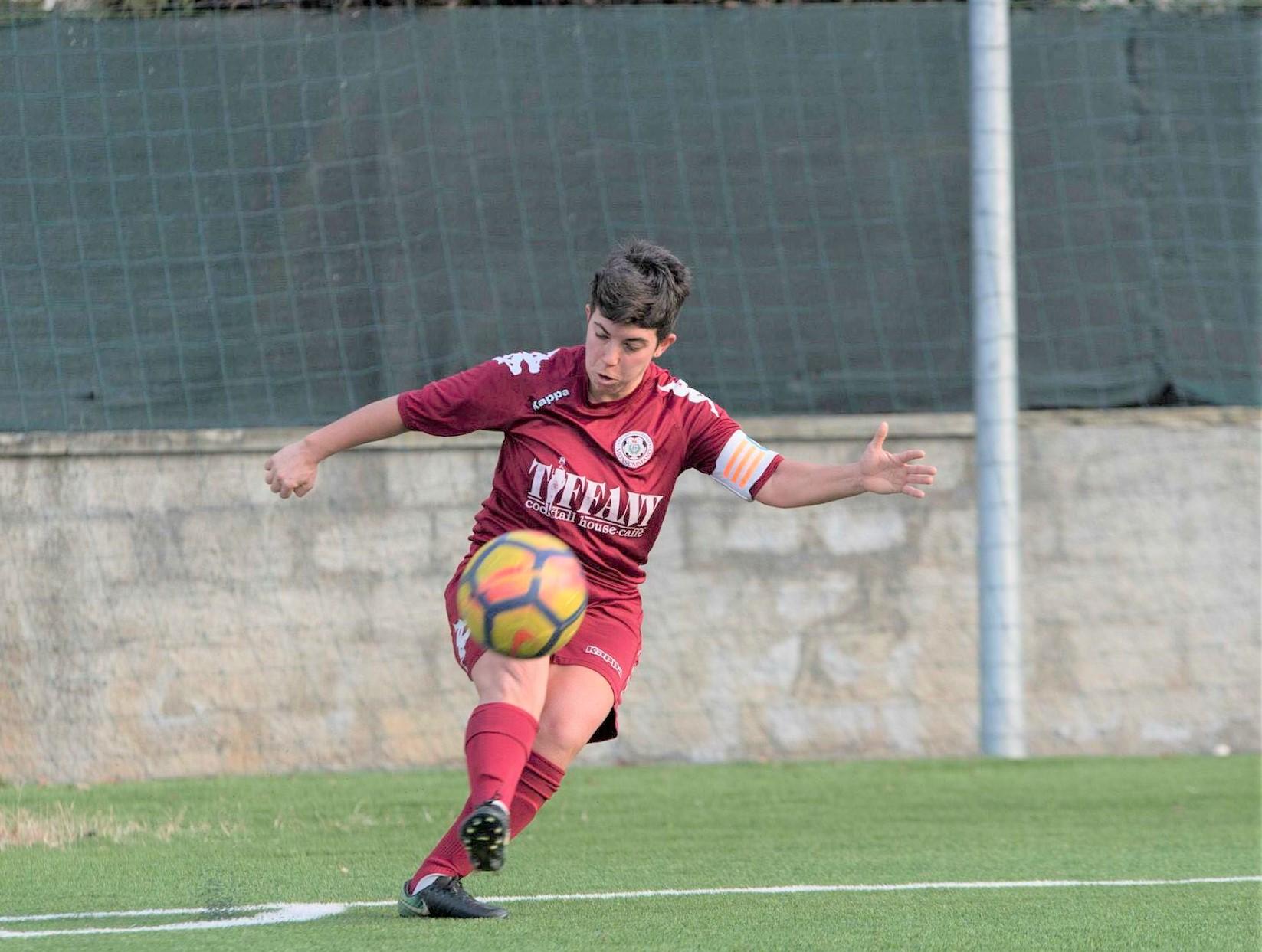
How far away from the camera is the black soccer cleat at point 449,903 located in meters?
4.29

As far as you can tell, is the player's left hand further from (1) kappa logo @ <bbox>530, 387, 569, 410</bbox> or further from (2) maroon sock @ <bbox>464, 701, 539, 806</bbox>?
(2) maroon sock @ <bbox>464, 701, 539, 806</bbox>

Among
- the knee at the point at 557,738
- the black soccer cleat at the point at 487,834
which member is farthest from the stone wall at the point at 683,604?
the black soccer cleat at the point at 487,834

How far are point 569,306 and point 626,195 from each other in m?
0.64

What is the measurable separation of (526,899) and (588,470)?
1.21 meters

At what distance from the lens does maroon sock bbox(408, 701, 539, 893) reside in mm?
4094

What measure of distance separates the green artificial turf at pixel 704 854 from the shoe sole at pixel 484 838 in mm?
189

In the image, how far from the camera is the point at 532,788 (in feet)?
14.6

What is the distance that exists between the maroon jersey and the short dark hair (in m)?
0.28

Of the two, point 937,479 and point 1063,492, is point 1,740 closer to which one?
point 937,479

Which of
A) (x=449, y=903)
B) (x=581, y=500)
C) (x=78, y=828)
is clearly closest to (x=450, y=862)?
(x=449, y=903)

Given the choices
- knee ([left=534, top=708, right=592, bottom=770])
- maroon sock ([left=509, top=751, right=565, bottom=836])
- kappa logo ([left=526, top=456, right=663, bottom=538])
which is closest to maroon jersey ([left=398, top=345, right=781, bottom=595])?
kappa logo ([left=526, top=456, right=663, bottom=538])

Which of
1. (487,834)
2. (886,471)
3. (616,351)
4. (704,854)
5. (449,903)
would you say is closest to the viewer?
(487,834)

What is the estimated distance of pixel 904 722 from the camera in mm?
8656

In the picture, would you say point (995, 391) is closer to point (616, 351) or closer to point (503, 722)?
point (616, 351)
